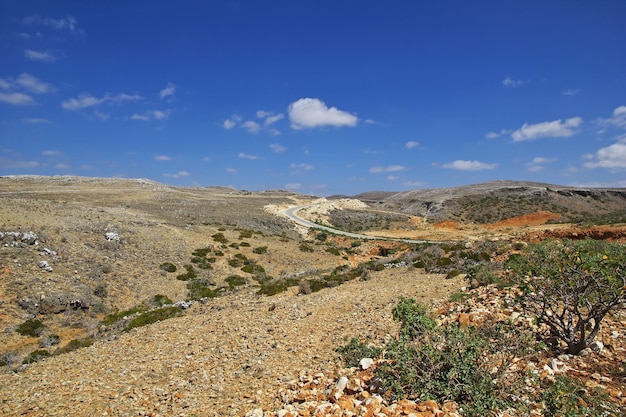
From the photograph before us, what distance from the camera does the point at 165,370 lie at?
393 inches

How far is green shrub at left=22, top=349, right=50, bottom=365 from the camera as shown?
14094mm

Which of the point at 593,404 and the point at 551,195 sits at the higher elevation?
the point at 551,195

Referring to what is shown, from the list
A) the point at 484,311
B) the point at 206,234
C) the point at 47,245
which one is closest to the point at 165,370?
the point at 484,311

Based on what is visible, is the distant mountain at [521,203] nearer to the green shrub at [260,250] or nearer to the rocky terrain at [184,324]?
the green shrub at [260,250]

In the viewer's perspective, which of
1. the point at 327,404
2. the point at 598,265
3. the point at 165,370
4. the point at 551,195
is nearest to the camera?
the point at 327,404

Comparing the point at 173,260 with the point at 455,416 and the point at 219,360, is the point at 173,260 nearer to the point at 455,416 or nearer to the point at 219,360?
the point at 219,360

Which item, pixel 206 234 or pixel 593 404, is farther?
pixel 206 234

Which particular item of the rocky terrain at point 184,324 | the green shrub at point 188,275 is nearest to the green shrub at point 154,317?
the rocky terrain at point 184,324

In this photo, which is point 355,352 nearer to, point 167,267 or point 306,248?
point 167,267

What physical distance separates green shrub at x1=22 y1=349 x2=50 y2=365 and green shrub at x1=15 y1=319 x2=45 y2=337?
2772mm

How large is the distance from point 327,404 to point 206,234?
125 feet

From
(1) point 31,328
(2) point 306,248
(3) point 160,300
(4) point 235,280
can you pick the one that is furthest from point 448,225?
(1) point 31,328

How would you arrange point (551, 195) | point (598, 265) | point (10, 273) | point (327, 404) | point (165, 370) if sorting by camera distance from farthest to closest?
point (551, 195), point (10, 273), point (165, 370), point (598, 265), point (327, 404)

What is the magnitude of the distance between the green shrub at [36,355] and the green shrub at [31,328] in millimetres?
2772
